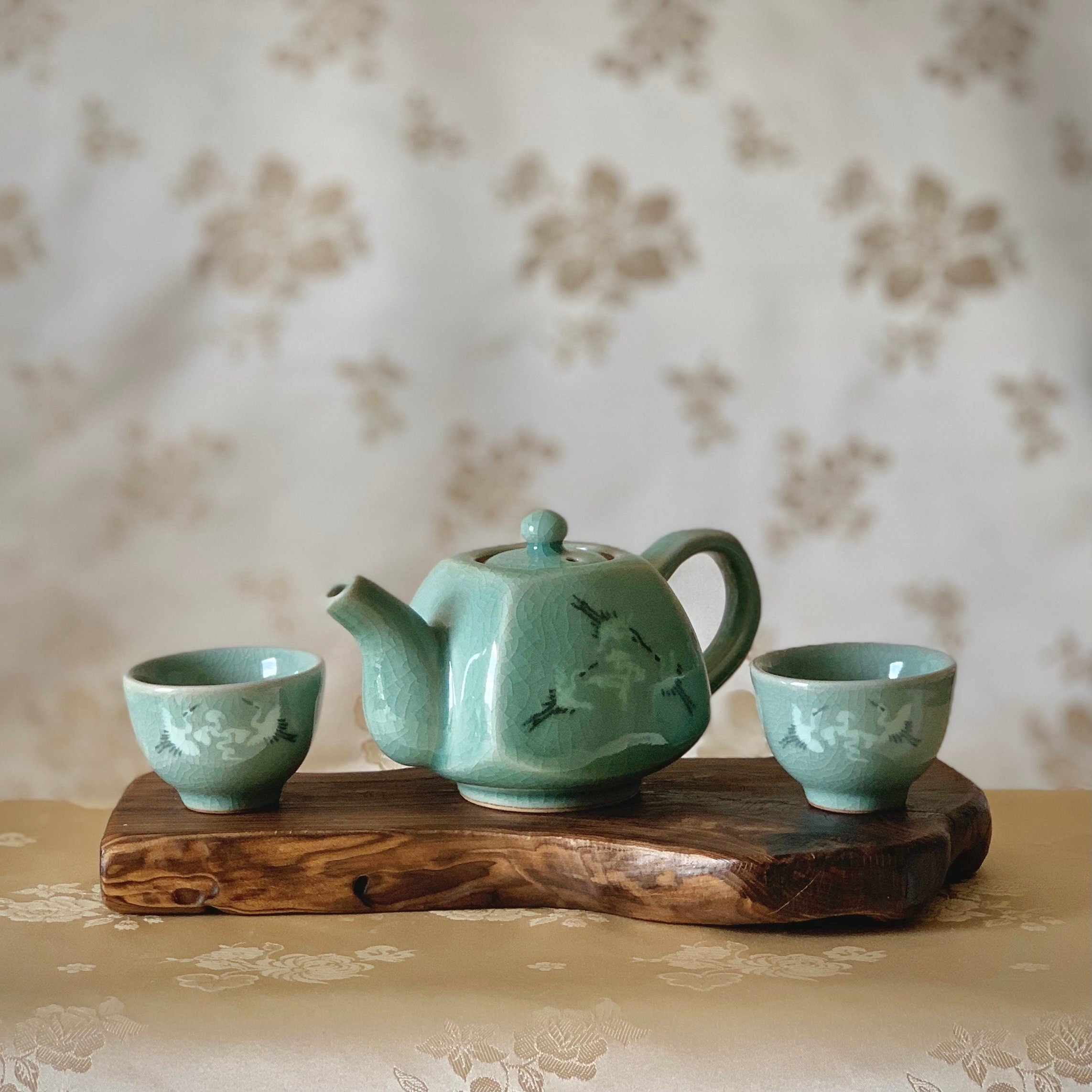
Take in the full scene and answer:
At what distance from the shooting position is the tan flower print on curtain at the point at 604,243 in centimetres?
135

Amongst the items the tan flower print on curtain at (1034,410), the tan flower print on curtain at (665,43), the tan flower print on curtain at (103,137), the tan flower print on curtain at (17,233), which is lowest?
the tan flower print on curtain at (1034,410)

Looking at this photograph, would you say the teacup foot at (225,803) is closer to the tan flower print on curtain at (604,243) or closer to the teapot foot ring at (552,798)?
the teapot foot ring at (552,798)

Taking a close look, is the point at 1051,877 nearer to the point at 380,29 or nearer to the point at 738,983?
the point at 738,983

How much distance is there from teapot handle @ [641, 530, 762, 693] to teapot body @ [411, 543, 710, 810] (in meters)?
0.06

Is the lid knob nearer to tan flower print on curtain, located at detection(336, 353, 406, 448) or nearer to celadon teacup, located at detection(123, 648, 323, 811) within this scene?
celadon teacup, located at detection(123, 648, 323, 811)

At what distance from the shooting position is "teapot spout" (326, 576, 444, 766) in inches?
30.6

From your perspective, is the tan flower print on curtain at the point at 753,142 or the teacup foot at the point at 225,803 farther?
the tan flower print on curtain at the point at 753,142

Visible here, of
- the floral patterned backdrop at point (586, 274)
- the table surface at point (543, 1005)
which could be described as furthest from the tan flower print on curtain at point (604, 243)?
the table surface at point (543, 1005)

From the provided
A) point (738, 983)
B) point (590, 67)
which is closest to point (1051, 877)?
point (738, 983)

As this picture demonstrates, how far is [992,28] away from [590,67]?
37 centimetres

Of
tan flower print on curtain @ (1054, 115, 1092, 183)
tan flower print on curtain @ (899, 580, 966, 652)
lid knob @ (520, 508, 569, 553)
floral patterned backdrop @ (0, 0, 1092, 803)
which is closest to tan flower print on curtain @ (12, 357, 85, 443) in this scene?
floral patterned backdrop @ (0, 0, 1092, 803)

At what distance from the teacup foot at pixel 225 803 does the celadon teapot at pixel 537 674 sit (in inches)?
Result: 2.9

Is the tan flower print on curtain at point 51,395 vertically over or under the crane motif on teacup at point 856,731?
over

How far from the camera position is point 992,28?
1.35 m
